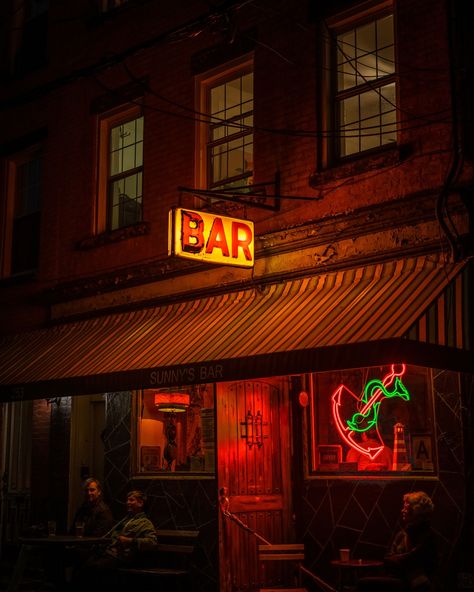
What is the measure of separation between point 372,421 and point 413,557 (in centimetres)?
196

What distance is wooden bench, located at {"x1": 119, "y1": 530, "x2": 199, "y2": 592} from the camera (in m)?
10.6

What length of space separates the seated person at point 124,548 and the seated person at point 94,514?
282 mm

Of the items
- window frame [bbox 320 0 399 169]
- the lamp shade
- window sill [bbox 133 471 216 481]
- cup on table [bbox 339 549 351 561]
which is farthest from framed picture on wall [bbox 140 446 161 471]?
window frame [bbox 320 0 399 169]

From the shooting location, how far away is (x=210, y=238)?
10039 mm

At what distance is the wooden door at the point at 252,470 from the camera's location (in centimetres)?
1038

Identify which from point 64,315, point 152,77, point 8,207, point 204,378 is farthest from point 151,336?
point 8,207

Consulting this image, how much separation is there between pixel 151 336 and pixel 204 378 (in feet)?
6.53

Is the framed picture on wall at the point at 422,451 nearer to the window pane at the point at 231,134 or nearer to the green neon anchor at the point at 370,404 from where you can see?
the green neon anchor at the point at 370,404

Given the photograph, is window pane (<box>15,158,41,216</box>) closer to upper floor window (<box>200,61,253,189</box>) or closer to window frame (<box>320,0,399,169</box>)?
upper floor window (<box>200,61,253,189</box>)

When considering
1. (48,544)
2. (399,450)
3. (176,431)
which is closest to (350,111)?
(399,450)

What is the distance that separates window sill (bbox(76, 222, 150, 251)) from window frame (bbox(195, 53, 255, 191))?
1098 millimetres

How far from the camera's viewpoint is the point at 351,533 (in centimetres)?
960

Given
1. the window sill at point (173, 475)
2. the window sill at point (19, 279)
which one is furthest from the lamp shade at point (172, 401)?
the window sill at point (19, 279)

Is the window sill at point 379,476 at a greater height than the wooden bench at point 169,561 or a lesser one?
greater
